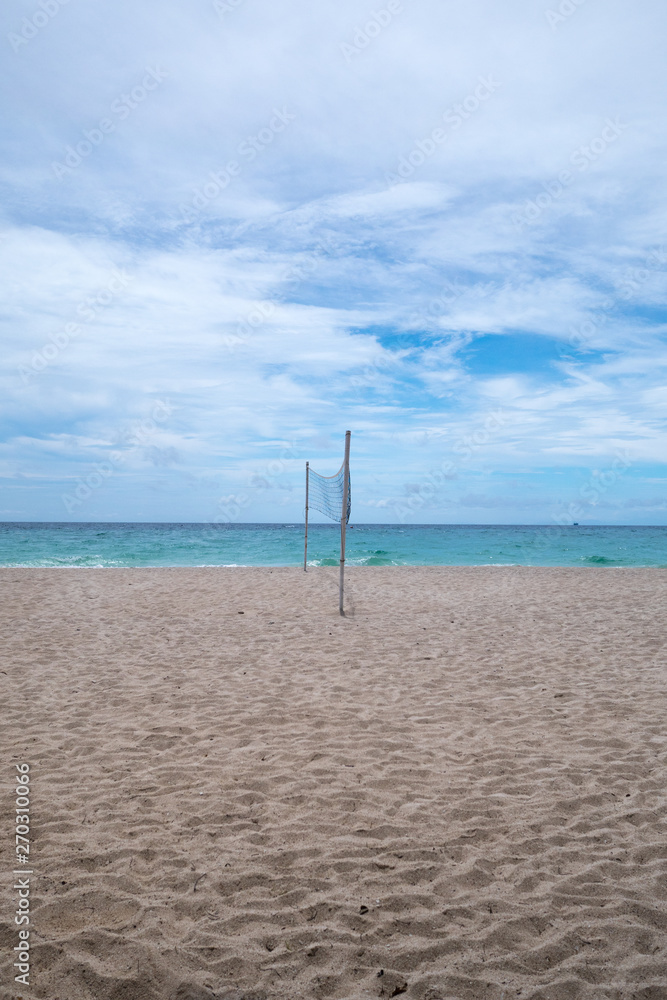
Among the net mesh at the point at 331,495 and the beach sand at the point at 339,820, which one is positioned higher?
the net mesh at the point at 331,495

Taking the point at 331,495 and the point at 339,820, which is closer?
the point at 339,820

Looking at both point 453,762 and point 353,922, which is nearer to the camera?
point 353,922

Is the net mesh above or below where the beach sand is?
above

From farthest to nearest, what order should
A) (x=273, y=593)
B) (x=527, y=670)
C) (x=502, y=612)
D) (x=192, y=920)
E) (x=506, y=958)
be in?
1. (x=273, y=593)
2. (x=502, y=612)
3. (x=527, y=670)
4. (x=192, y=920)
5. (x=506, y=958)

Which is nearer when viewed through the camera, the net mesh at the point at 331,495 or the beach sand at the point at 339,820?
the beach sand at the point at 339,820

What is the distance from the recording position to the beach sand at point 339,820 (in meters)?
2.34

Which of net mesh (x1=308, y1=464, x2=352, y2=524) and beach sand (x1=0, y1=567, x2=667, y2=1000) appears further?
net mesh (x1=308, y1=464, x2=352, y2=524)

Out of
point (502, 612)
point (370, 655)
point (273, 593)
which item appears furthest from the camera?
point (273, 593)

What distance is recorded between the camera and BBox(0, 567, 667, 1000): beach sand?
2.34m

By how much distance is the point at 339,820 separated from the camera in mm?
3324

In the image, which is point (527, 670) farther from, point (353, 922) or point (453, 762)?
point (353, 922)

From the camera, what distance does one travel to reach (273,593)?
39.8 ft

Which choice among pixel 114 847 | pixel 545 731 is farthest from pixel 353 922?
pixel 545 731

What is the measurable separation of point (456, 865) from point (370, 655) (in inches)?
158
